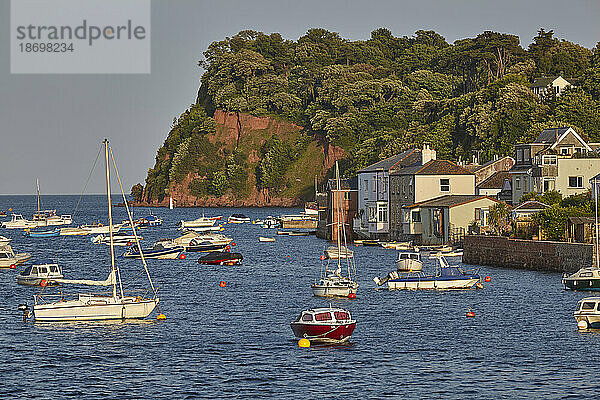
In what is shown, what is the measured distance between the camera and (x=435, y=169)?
12031cm

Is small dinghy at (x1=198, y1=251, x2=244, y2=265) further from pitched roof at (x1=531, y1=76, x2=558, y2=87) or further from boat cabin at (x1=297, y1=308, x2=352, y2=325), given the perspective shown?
pitched roof at (x1=531, y1=76, x2=558, y2=87)

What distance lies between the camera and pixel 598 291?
6738cm

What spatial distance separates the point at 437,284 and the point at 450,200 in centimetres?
4022

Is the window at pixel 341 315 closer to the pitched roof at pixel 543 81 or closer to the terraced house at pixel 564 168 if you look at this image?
the terraced house at pixel 564 168

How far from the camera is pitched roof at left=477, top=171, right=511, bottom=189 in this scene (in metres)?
127

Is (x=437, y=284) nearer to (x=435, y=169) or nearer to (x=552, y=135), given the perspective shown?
(x=435, y=169)

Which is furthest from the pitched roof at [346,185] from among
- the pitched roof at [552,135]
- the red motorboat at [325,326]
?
the red motorboat at [325,326]

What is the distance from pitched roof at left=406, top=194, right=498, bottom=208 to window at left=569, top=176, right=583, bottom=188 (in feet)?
28.8

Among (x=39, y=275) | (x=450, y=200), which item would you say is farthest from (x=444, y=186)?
(x=39, y=275)

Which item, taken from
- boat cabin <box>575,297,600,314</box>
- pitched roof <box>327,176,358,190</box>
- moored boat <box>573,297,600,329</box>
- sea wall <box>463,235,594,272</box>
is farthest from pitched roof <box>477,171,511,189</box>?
moored boat <box>573,297,600,329</box>

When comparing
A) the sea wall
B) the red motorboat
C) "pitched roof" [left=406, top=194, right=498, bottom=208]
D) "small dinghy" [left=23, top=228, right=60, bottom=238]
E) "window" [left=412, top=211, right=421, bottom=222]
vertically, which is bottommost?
the red motorboat

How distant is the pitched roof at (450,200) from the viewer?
10925 centimetres

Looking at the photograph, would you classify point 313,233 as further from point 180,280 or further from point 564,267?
point 564,267

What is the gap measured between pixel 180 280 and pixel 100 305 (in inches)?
1219
